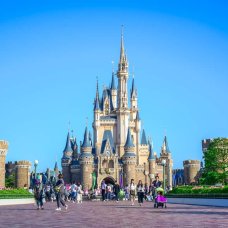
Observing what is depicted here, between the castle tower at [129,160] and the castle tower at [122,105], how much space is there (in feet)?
18.2

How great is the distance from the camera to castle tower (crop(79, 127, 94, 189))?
115 metres

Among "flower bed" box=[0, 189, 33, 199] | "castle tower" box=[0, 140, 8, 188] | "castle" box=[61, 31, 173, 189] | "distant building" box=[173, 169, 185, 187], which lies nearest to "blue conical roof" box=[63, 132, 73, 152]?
"castle" box=[61, 31, 173, 189]

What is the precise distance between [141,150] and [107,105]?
1291 cm

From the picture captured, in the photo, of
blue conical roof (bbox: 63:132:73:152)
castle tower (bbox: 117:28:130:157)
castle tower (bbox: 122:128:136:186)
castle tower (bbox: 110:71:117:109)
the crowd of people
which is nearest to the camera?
the crowd of people

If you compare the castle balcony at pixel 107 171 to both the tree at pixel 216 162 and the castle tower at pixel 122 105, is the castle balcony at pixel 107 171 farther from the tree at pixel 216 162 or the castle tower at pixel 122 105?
the tree at pixel 216 162

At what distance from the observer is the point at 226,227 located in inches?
589

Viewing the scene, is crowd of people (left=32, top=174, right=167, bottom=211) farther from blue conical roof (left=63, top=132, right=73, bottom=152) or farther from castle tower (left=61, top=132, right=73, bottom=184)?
blue conical roof (left=63, top=132, right=73, bottom=152)

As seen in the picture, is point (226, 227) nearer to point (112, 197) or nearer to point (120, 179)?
point (112, 197)

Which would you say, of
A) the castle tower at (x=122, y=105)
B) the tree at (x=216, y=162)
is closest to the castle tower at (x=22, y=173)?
the castle tower at (x=122, y=105)

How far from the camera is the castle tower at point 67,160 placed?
124m

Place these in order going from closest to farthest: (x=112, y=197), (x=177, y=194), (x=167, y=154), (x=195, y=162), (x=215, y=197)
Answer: (x=215, y=197) → (x=177, y=194) → (x=112, y=197) → (x=195, y=162) → (x=167, y=154)

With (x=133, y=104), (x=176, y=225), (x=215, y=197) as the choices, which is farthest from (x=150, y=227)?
(x=133, y=104)

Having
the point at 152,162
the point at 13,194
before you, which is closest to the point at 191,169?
the point at 152,162

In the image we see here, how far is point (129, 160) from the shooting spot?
384ft
